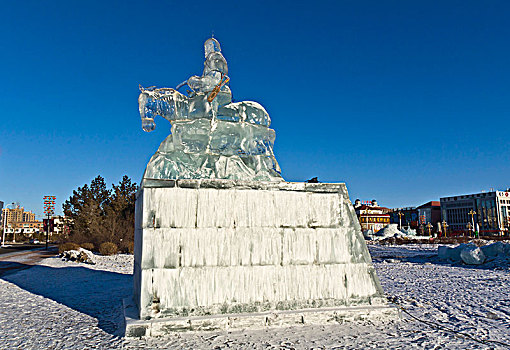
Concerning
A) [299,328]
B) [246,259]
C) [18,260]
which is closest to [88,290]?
[246,259]

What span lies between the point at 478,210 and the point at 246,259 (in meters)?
113

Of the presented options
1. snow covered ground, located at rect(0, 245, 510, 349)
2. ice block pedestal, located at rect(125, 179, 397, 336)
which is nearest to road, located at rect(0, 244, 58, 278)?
snow covered ground, located at rect(0, 245, 510, 349)

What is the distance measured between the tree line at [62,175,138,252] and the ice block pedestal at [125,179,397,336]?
21318mm

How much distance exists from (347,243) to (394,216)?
114234mm

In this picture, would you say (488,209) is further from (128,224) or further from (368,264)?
(368,264)

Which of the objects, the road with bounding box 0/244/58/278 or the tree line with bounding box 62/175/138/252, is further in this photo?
the tree line with bounding box 62/175/138/252

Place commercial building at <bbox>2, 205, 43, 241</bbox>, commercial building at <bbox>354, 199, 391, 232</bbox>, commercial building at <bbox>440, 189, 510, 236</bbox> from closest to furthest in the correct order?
commercial building at <bbox>2, 205, 43, 241</bbox>, commercial building at <bbox>354, 199, 391, 232</bbox>, commercial building at <bbox>440, 189, 510, 236</bbox>

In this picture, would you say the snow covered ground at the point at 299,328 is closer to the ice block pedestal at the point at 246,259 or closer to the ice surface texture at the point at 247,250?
the ice block pedestal at the point at 246,259

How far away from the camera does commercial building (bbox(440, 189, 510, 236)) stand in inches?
3738

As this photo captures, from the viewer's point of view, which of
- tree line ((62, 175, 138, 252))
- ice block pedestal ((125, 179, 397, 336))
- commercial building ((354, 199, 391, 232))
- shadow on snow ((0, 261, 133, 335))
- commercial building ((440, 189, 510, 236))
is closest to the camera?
ice block pedestal ((125, 179, 397, 336))

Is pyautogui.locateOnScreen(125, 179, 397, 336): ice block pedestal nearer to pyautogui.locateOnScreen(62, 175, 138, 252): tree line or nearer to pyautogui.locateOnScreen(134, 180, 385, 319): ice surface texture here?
pyautogui.locateOnScreen(134, 180, 385, 319): ice surface texture

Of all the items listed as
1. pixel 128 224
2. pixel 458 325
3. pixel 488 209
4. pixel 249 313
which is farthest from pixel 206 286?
pixel 488 209

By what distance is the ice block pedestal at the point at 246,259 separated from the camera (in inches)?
209

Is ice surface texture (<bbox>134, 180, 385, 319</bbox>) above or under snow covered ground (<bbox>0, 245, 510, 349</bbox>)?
above
